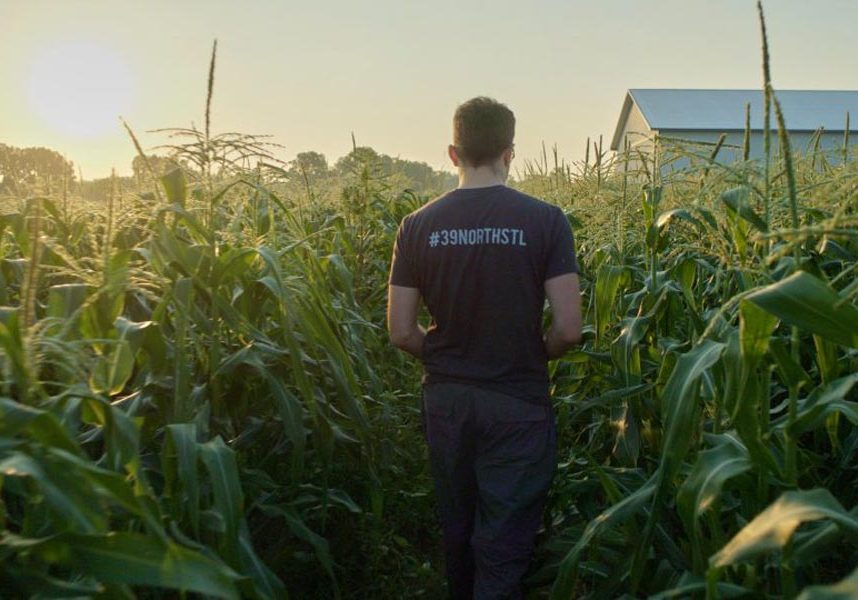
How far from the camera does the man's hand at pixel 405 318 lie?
3.45 m

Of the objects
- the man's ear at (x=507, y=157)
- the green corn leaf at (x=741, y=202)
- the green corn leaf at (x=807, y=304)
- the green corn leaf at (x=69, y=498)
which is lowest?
the green corn leaf at (x=69, y=498)

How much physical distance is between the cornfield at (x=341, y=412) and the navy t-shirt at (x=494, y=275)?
0.37 metres

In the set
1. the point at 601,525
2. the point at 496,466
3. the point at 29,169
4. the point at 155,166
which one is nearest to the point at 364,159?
the point at 29,169

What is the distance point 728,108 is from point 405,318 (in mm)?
38139

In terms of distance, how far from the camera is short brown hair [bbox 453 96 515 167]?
319cm

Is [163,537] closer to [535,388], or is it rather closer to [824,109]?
[535,388]

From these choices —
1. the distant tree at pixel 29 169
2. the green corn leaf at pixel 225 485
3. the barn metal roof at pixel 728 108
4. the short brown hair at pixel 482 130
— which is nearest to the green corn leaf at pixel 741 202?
the short brown hair at pixel 482 130

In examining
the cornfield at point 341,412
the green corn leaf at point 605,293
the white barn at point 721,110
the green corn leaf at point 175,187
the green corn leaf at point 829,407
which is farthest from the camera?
the white barn at point 721,110

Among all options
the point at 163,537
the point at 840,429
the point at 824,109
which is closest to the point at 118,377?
the point at 163,537

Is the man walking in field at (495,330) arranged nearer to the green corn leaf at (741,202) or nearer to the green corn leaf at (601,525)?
the green corn leaf at (601,525)

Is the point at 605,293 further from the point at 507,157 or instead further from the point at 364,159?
Result: the point at 364,159

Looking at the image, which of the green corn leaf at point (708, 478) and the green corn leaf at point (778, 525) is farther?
the green corn leaf at point (708, 478)

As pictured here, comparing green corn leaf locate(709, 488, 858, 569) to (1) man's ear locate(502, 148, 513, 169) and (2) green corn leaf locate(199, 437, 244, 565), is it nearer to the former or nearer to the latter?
(2) green corn leaf locate(199, 437, 244, 565)

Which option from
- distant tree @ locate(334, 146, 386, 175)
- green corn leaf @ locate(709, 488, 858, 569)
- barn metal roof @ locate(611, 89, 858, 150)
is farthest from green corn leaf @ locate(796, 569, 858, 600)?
barn metal roof @ locate(611, 89, 858, 150)
